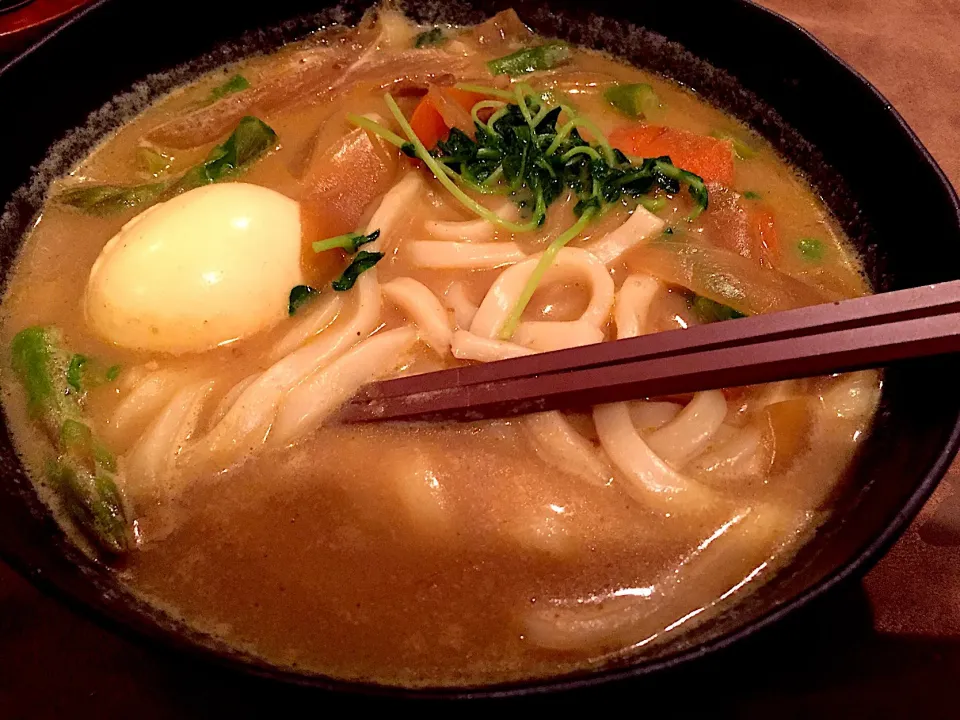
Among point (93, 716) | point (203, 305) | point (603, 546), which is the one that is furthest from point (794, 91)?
point (93, 716)

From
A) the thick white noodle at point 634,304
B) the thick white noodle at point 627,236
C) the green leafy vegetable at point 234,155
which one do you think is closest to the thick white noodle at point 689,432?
the thick white noodle at point 634,304

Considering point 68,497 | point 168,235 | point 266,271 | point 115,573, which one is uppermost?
point 168,235

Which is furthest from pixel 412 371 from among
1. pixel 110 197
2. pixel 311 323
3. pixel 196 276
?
pixel 110 197

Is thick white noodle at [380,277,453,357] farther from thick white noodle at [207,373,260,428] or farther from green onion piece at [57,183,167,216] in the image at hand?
green onion piece at [57,183,167,216]

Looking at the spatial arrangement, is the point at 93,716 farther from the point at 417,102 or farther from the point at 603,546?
the point at 417,102

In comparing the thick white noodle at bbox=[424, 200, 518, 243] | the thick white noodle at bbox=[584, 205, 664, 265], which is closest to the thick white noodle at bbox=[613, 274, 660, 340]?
the thick white noodle at bbox=[584, 205, 664, 265]

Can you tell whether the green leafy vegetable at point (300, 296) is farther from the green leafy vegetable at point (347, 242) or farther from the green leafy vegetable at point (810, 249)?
the green leafy vegetable at point (810, 249)

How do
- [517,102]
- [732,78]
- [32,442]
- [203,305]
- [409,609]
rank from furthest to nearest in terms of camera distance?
[732,78] → [517,102] → [203,305] → [32,442] → [409,609]
